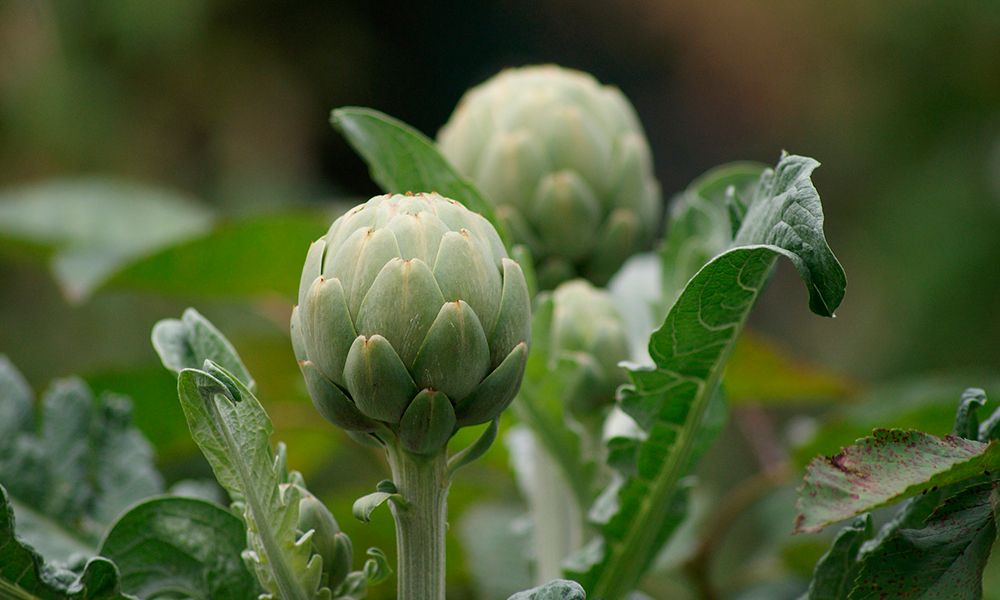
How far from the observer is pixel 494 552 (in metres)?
0.75

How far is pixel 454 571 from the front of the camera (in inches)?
30.5

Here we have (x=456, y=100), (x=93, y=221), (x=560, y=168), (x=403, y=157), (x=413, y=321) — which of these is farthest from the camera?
(x=456, y=100)

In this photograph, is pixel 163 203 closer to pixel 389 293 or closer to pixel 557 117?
pixel 557 117

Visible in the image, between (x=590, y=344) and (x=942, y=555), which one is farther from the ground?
(x=590, y=344)

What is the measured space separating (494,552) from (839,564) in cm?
37

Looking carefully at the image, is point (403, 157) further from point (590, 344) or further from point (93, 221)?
point (93, 221)

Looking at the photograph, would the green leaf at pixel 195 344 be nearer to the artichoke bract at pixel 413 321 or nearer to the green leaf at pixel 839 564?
the artichoke bract at pixel 413 321

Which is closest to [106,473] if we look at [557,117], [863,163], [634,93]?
[557,117]

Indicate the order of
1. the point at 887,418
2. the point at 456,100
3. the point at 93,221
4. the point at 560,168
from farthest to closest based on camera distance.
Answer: the point at 456,100 → the point at 93,221 → the point at 887,418 → the point at 560,168

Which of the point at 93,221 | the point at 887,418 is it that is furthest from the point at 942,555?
the point at 93,221

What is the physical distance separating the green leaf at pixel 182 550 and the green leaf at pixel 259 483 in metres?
0.05

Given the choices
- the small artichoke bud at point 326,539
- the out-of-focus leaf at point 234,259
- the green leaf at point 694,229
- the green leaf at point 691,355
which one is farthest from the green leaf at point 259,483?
the out-of-focus leaf at point 234,259

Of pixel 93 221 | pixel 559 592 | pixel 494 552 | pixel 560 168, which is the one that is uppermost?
pixel 93 221

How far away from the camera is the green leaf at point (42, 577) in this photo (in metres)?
0.37
